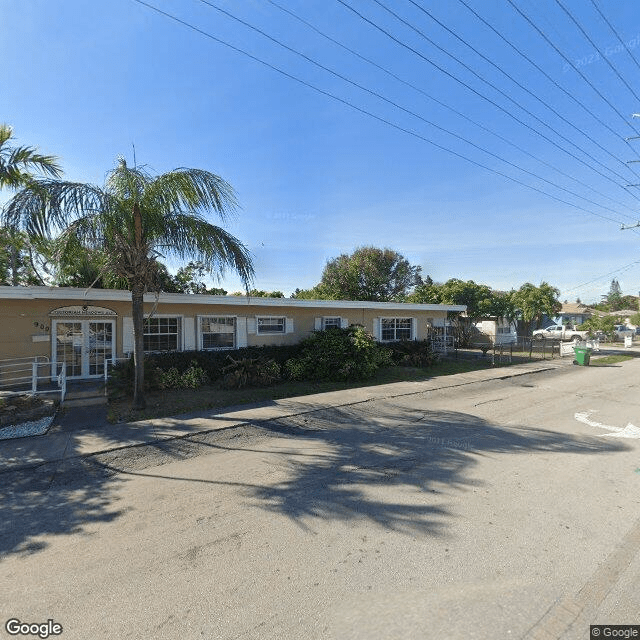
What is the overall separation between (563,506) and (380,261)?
117ft

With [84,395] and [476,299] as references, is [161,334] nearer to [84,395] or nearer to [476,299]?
[84,395]

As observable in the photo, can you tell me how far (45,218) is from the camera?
27.3ft

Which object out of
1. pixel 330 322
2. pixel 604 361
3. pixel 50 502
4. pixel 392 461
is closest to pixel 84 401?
pixel 50 502

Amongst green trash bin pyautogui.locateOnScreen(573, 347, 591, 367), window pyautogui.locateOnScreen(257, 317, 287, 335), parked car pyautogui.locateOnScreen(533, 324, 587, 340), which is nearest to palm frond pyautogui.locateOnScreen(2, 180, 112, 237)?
window pyautogui.locateOnScreen(257, 317, 287, 335)

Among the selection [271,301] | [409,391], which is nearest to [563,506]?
[409,391]

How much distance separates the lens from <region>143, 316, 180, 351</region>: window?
12.8 m

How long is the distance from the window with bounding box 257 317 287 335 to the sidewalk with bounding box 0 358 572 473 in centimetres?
479

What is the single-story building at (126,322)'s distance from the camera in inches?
431

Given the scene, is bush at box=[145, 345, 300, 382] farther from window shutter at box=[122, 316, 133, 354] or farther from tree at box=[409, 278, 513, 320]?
tree at box=[409, 278, 513, 320]

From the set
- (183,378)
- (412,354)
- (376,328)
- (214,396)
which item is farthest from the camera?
(376,328)

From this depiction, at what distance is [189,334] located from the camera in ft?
44.4

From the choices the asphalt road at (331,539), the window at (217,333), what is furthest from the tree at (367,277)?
the asphalt road at (331,539)

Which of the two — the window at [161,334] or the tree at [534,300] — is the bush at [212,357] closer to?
the window at [161,334]

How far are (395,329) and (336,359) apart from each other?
7046mm
